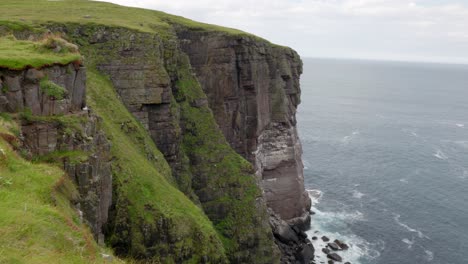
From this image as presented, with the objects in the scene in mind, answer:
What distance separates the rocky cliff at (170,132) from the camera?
24891 mm

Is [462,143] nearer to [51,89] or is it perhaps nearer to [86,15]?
[86,15]

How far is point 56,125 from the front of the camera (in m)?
23.9

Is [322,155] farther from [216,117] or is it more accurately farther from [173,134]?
[173,134]

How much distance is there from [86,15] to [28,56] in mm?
33863

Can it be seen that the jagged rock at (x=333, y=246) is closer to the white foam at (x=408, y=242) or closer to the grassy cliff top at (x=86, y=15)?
the white foam at (x=408, y=242)

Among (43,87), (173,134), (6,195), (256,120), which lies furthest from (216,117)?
(6,195)

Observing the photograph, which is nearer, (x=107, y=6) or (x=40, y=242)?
(x=40, y=242)

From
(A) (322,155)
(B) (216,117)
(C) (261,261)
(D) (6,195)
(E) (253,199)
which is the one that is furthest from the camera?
A: (A) (322,155)

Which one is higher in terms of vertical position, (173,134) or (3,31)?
(3,31)

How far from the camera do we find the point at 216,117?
68.1m

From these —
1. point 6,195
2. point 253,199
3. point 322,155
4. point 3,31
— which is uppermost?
point 3,31

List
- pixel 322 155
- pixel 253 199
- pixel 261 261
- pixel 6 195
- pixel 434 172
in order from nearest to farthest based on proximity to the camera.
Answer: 1. pixel 6 195
2. pixel 261 261
3. pixel 253 199
4. pixel 434 172
5. pixel 322 155

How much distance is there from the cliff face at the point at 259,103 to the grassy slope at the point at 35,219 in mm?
48167

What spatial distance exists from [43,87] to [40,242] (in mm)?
12059
